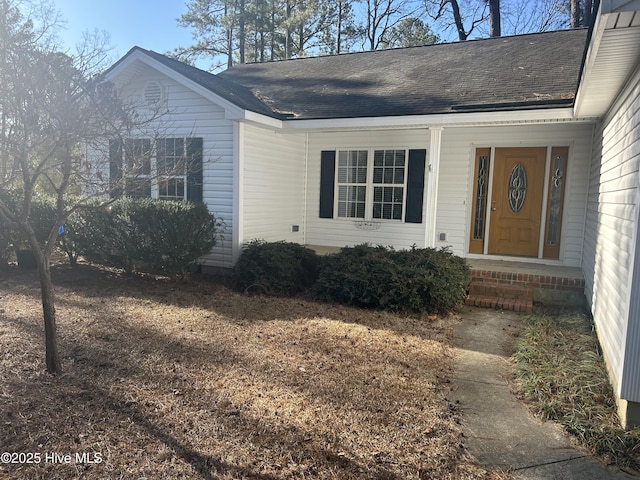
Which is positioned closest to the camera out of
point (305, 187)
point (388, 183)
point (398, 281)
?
point (398, 281)

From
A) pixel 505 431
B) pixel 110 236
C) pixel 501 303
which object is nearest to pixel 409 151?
pixel 501 303

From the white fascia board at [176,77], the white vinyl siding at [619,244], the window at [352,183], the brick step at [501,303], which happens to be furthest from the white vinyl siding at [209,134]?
the white vinyl siding at [619,244]

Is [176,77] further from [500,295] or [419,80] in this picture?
[500,295]

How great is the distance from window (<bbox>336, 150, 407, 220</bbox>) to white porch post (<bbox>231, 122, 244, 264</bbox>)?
242cm

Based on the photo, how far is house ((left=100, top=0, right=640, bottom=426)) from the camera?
23.3ft

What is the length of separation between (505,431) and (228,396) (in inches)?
80.2

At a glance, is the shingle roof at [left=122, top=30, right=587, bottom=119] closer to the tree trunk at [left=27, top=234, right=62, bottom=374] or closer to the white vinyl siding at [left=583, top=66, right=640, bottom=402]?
the white vinyl siding at [left=583, top=66, right=640, bottom=402]

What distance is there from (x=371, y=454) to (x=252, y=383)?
1.29 m

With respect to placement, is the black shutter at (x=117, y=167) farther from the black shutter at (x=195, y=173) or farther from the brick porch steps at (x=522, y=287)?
the brick porch steps at (x=522, y=287)

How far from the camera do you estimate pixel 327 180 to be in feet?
31.1

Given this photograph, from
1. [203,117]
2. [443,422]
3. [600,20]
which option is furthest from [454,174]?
[443,422]

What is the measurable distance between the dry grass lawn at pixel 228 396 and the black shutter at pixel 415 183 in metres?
3.33

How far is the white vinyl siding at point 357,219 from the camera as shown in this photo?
8.74 meters

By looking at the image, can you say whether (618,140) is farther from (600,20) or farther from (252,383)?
(252,383)
